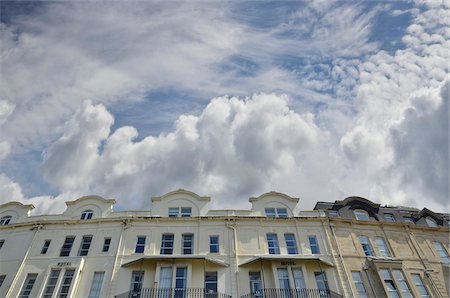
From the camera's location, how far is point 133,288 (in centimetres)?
2277

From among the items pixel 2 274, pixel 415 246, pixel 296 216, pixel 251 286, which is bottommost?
pixel 251 286

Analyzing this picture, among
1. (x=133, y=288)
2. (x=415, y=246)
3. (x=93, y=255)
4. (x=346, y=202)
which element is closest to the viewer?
(x=133, y=288)

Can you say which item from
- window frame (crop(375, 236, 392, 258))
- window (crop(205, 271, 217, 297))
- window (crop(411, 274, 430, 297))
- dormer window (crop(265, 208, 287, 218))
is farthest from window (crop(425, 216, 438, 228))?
window (crop(205, 271, 217, 297))

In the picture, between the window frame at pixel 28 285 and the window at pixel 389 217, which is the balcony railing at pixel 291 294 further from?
the window frame at pixel 28 285

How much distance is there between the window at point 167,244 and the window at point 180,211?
196 cm

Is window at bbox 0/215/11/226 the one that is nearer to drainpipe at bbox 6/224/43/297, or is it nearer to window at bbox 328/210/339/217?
drainpipe at bbox 6/224/43/297

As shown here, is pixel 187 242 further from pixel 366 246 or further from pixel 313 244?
pixel 366 246

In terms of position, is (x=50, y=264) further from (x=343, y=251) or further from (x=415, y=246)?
(x=415, y=246)

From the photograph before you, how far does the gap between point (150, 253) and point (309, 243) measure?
41.5 feet

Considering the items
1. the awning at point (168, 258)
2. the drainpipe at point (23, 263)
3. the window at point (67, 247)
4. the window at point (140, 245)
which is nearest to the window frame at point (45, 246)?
the drainpipe at point (23, 263)

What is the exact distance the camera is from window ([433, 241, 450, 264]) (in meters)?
27.3

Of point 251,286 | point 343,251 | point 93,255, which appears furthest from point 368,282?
point 93,255

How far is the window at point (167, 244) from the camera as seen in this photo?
2497cm

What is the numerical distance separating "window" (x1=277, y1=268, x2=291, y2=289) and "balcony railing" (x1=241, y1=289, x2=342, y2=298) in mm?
520
